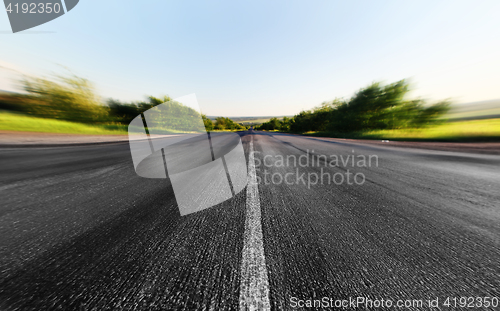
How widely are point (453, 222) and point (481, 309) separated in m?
1.12

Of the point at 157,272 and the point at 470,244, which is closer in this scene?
the point at 157,272

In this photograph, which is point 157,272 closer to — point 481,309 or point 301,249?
point 301,249

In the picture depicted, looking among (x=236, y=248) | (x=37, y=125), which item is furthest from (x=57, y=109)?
(x=236, y=248)

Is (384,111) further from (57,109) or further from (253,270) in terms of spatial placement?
(57,109)

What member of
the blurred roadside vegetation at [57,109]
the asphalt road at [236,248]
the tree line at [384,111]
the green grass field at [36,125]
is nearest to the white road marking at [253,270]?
the asphalt road at [236,248]

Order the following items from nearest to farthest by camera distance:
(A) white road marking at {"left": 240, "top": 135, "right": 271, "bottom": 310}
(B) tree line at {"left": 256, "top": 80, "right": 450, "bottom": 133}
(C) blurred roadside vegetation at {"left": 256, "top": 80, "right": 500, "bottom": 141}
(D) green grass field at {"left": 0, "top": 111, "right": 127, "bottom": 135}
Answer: (A) white road marking at {"left": 240, "top": 135, "right": 271, "bottom": 310}
(D) green grass field at {"left": 0, "top": 111, "right": 127, "bottom": 135}
(C) blurred roadside vegetation at {"left": 256, "top": 80, "right": 500, "bottom": 141}
(B) tree line at {"left": 256, "top": 80, "right": 450, "bottom": 133}

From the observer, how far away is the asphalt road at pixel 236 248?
87 centimetres

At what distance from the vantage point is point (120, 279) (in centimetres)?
93

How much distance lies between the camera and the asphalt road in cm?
87

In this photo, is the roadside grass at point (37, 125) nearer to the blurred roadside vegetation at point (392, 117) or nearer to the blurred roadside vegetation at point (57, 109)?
the blurred roadside vegetation at point (57, 109)

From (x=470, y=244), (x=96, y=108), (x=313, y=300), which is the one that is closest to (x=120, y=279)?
(x=313, y=300)

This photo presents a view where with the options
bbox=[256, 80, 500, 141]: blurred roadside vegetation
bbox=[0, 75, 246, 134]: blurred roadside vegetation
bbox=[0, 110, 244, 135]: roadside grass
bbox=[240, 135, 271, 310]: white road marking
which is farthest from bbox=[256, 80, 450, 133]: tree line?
bbox=[0, 110, 244, 135]: roadside grass

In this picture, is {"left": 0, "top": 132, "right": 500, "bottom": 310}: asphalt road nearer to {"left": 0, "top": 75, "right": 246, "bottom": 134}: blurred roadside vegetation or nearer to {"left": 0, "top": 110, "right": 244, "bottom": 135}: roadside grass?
{"left": 0, "top": 75, "right": 246, "bottom": 134}: blurred roadside vegetation

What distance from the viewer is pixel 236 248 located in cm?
119
